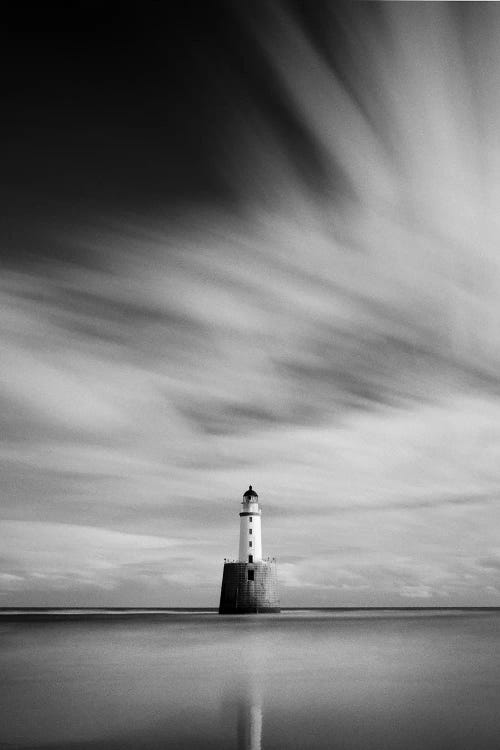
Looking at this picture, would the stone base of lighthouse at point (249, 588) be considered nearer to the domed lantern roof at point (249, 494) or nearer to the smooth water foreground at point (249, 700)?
the domed lantern roof at point (249, 494)

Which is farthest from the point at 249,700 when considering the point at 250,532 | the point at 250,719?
the point at 250,532

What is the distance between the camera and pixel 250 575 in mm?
46375

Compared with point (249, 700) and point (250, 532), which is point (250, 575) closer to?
point (250, 532)

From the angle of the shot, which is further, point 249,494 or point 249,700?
point 249,494

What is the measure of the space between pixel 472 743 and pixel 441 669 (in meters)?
10.6

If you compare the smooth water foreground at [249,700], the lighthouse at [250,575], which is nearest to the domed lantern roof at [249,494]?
the lighthouse at [250,575]

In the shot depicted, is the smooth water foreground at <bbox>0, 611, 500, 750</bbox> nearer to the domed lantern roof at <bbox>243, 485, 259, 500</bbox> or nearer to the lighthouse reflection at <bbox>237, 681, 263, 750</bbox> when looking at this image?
the lighthouse reflection at <bbox>237, 681, 263, 750</bbox>

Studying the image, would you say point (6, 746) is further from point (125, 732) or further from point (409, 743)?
point (409, 743)

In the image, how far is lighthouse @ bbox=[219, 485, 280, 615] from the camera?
152 ft

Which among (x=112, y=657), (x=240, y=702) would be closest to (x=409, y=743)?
(x=240, y=702)

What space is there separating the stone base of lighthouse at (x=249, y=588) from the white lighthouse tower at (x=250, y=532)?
1.66ft

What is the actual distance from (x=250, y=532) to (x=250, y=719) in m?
35.8

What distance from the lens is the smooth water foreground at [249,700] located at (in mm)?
9641

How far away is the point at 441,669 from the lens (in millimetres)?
19344
